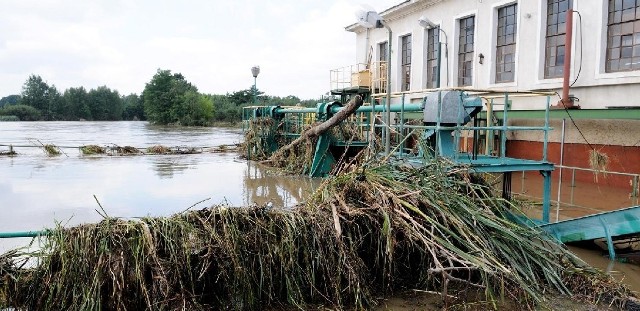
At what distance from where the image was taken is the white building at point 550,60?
1318 cm

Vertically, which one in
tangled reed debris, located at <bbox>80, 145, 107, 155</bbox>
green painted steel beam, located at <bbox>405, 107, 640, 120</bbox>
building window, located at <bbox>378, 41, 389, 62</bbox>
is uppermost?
building window, located at <bbox>378, 41, 389, 62</bbox>

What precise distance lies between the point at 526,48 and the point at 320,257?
1355cm

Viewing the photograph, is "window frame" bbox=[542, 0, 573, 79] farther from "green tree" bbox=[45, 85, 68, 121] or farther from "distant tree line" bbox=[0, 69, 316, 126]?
"green tree" bbox=[45, 85, 68, 121]

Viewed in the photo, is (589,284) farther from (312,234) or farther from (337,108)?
(337,108)

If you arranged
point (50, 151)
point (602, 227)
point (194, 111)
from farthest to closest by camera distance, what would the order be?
point (194, 111)
point (50, 151)
point (602, 227)

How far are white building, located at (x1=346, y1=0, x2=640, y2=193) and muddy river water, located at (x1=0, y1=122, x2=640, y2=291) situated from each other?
14.5 feet

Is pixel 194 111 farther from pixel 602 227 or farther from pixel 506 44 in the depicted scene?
pixel 602 227

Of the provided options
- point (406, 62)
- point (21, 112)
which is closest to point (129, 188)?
point (406, 62)

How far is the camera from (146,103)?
87.7 meters

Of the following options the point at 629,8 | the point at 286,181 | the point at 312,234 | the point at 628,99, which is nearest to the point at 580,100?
the point at 628,99

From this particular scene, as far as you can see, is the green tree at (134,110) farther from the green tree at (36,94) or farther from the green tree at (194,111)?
the green tree at (194,111)

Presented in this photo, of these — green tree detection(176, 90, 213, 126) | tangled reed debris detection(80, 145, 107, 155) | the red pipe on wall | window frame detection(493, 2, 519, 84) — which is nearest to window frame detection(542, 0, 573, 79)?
the red pipe on wall

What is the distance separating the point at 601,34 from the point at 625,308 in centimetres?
1040

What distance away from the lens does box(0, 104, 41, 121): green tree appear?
95.0m
